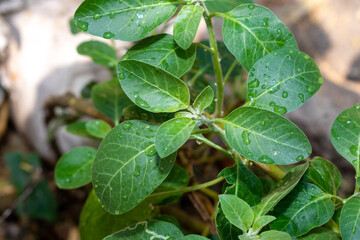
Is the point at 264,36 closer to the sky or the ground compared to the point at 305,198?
closer to the sky

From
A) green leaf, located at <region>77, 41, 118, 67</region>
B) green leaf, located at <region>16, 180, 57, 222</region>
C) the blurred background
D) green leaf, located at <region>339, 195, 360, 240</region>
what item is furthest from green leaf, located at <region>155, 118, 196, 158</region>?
green leaf, located at <region>16, 180, 57, 222</region>

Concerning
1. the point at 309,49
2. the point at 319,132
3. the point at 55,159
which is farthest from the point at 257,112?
the point at 309,49

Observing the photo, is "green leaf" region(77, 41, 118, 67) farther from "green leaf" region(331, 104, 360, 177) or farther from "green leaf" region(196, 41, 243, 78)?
"green leaf" region(331, 104, 360, 177)

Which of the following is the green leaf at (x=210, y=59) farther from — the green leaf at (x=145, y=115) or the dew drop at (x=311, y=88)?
the dew drop at (x=311, y=88)

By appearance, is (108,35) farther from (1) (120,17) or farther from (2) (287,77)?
(2) (287,77)

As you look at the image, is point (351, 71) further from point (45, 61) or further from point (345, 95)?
point (45, 61)
